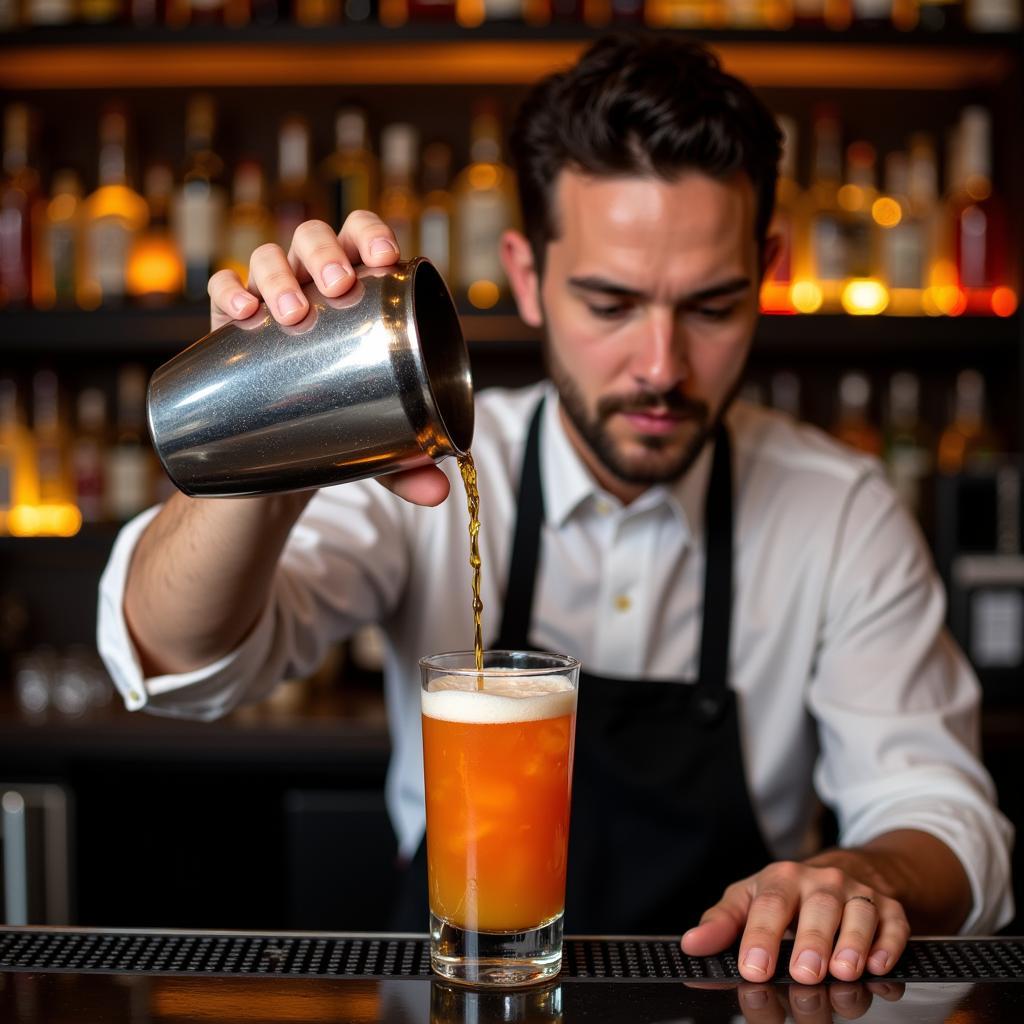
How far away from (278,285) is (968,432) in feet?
7.10

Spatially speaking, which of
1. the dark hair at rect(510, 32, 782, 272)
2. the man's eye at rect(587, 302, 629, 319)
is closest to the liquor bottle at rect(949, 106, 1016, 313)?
the dark hair at rect(510, 32, 782, 272)

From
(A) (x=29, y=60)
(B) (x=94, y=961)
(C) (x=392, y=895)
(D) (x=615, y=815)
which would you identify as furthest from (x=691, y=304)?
(A) (x=29, y=60)

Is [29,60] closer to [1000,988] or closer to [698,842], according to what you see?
[698,842]

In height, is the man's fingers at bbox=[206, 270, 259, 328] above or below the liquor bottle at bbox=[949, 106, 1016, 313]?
below

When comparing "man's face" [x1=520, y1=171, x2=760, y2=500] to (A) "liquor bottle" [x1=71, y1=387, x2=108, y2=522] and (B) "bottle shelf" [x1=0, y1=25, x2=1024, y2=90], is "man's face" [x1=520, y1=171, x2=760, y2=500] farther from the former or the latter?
(A) "liquor bottle" [x1=71, y1=387, x2=108, y2=522]

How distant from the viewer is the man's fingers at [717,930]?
3.06 ft

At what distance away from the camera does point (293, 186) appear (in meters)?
2.68

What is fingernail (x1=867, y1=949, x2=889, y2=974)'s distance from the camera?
901mm

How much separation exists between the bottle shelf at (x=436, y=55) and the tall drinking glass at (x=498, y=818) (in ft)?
6.26

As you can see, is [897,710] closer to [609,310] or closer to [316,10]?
[609,310]

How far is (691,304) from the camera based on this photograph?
1.45 metres

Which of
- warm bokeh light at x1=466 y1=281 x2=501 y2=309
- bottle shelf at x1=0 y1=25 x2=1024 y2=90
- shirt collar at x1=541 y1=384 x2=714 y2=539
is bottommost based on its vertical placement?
shirt collar at x1=541 y1=384 x2=714 y2=539

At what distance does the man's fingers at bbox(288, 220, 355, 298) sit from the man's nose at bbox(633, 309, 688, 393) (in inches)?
21.1

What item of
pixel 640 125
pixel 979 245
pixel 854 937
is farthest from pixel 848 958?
pixel 979 245
